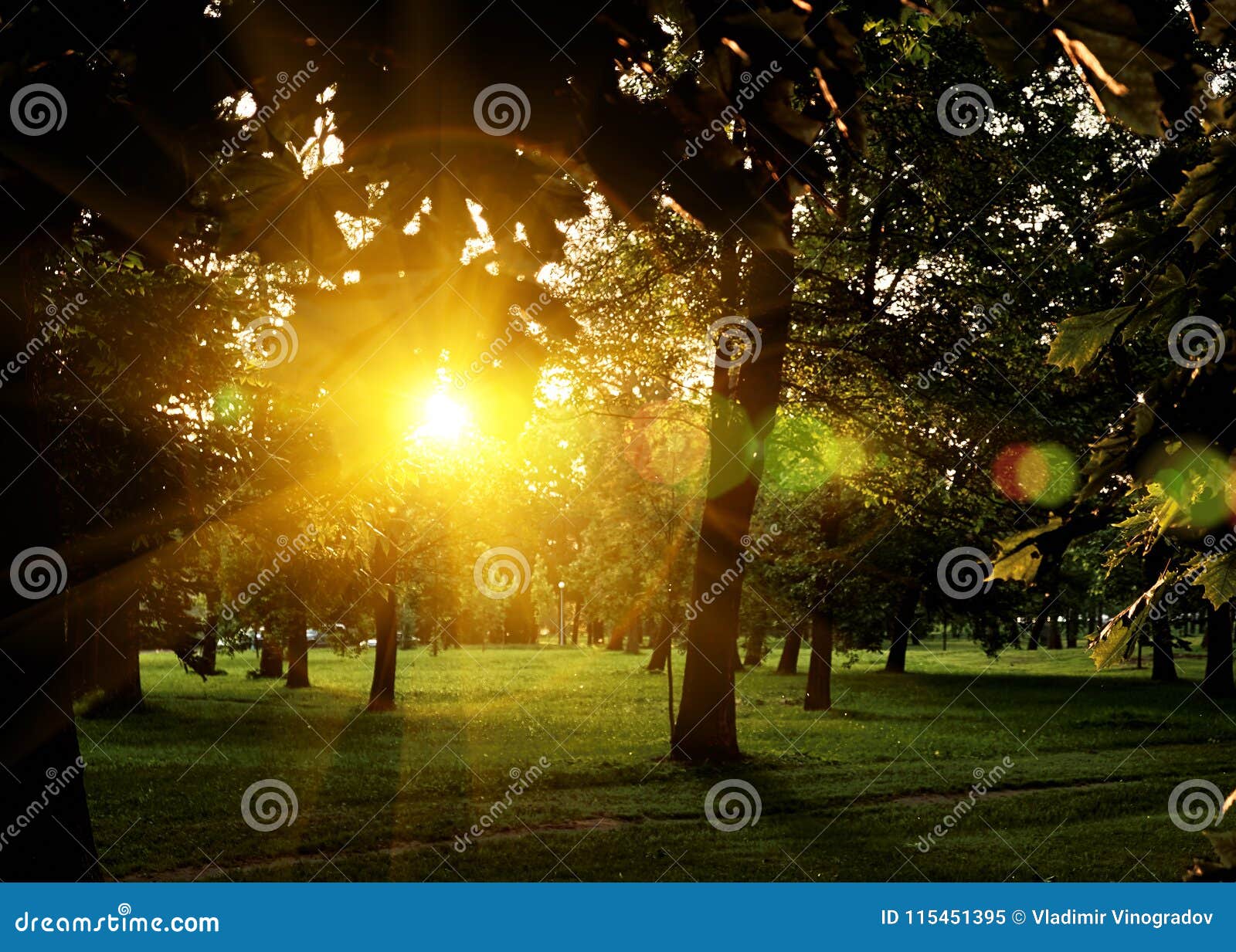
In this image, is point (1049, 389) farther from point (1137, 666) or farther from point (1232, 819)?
point (1137, 666)

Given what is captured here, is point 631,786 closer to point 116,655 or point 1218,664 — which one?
point 116,655

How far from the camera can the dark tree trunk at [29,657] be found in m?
5.84

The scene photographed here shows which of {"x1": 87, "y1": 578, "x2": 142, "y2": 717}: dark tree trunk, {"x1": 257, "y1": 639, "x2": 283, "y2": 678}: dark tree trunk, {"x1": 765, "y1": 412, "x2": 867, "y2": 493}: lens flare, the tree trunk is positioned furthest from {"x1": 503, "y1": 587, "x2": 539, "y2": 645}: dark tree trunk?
the tree trunk

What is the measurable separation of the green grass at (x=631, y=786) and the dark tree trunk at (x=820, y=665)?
2.26 ft

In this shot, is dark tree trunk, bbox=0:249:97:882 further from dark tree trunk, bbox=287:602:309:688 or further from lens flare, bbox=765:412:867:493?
dark tree trunk, bbox=287:602:309:688

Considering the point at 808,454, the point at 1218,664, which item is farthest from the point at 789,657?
the point at 808,454

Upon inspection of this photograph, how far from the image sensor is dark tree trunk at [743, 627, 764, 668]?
46.8m

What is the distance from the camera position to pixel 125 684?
26.4 meters

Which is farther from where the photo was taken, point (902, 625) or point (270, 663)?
point (270, 663)

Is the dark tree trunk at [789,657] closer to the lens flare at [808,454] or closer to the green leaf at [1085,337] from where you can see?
the lens flare at [808,454]

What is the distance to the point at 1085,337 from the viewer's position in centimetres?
371

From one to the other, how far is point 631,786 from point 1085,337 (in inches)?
492

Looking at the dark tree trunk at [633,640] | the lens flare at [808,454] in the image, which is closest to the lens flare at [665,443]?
the lens flare at [808,454]

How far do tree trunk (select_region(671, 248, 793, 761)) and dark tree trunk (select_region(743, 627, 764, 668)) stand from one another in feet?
93.4
